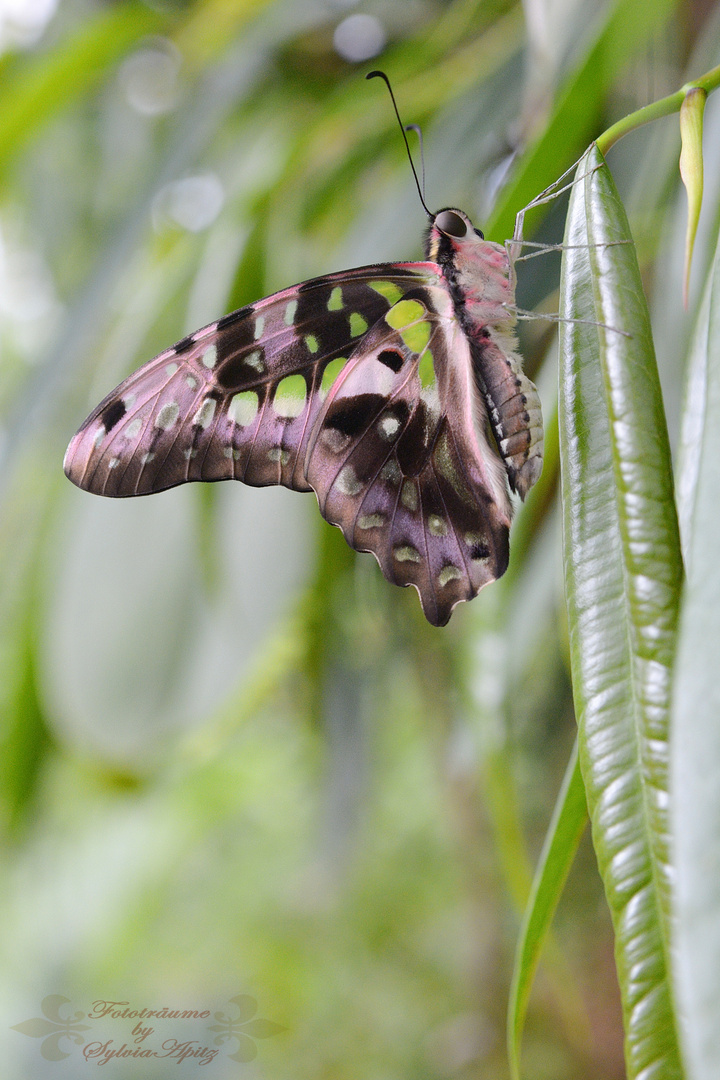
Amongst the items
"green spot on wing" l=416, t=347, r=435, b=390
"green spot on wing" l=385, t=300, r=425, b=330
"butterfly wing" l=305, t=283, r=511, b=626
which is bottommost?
"butterfly wing" l=305, t=283, r=511, b=626

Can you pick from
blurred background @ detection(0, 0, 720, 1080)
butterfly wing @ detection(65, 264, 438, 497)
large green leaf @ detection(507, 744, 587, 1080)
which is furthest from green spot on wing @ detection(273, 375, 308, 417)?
large green leaf @ detection(507, 744, 587, 1080)

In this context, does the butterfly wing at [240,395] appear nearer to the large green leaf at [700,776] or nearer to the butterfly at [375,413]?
the butterfly at [375,413]

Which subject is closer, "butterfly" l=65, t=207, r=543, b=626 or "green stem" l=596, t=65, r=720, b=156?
"green stem" l=596, t=65, r=720, b=156

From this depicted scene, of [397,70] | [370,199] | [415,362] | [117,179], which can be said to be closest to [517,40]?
[397,70]

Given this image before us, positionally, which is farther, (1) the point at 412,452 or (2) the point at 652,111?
(1) the point at 412,452

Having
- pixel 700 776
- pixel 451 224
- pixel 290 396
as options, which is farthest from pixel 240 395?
pixel 700 776

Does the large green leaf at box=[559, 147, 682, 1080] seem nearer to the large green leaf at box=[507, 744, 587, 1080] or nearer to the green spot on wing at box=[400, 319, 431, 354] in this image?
the large green leaf at box=[507, 744, 587, 1080]

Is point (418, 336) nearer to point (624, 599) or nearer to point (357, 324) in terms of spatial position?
point (357, 324)

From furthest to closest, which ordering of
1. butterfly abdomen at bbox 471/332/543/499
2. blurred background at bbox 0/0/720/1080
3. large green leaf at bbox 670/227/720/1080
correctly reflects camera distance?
blurred background at bbox 0/0/720/1080 < butterfly abdomen at bbox 471/332/543/499 < large green leaf at bbox 670/227/720/1080
